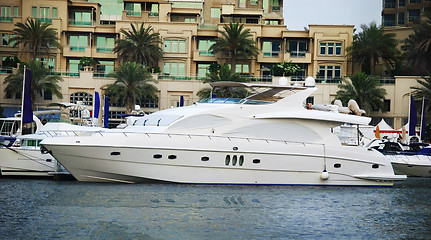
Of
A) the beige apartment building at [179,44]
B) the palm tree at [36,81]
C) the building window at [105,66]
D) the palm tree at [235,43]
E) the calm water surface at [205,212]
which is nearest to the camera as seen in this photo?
the calm water surface at [205,212]

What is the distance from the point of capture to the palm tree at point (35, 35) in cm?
7256

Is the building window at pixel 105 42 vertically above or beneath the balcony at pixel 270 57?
above

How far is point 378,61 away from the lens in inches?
3009

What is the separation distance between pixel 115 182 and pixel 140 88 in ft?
137

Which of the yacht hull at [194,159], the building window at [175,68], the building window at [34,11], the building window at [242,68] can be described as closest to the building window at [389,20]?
the building window at [242,68]

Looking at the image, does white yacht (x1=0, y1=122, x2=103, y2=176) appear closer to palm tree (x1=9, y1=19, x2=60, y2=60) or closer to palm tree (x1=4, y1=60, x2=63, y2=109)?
palm tree (x1=4, y1=60, x2=63, y2=109)

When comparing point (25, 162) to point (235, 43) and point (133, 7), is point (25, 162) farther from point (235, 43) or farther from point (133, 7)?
point (133, 7)

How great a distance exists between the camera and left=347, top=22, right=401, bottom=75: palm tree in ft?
236

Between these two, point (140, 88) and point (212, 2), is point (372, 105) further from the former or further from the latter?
point (212, 2)

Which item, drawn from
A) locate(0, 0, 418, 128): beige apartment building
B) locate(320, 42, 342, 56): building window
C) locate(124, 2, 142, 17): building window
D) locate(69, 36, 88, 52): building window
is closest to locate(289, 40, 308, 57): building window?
locate(0, 0, 418, 128): beige apartment building

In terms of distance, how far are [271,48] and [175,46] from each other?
35.5ft

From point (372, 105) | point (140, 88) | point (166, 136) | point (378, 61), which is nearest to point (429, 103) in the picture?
point (372, 105)

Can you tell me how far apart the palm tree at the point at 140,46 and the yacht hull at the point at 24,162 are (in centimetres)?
4332

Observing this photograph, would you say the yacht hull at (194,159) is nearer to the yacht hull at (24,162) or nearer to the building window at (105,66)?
the yacht hull at (24,162)
